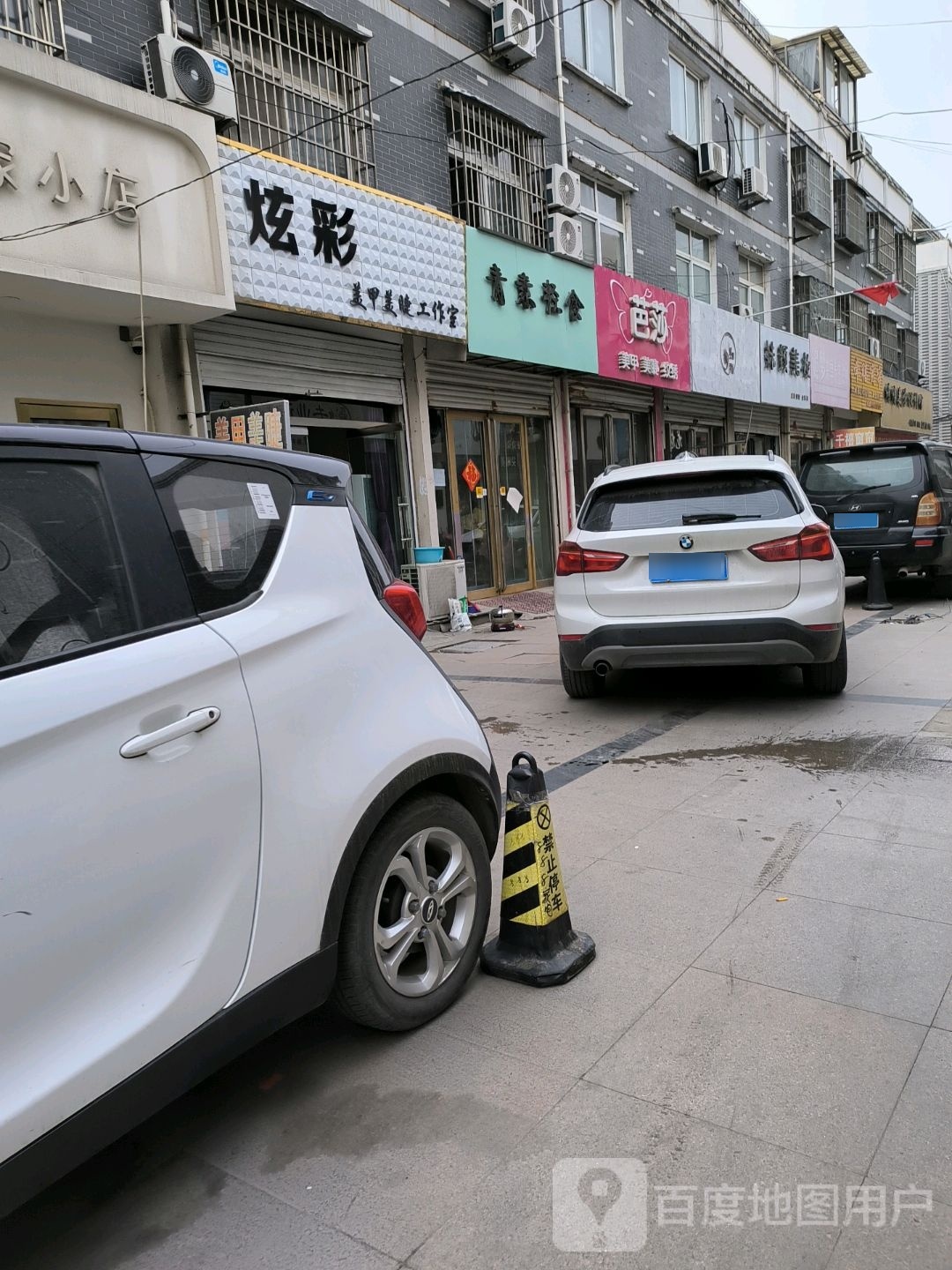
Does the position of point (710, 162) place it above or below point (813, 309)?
above

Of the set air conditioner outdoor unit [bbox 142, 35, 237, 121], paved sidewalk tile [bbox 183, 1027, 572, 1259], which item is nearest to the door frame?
air conditioner outdoor unit [bbox 142, 35, 237, 121]

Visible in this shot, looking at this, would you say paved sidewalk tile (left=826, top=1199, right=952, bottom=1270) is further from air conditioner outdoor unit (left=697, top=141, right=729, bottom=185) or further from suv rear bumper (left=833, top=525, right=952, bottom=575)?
air conditioner outdoor unit (left=697, top=141, right=729, bottom=185)

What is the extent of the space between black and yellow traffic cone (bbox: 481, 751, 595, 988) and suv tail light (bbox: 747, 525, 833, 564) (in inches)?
123

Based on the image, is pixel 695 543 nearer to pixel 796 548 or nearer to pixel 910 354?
pixel 796 548

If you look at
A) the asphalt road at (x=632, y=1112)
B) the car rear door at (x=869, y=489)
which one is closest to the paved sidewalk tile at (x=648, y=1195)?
the asphalt road at (x=632, y=1112)

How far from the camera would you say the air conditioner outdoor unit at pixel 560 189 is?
41.5ft

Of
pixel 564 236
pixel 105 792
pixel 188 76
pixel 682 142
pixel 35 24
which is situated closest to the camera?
pixel 105 792

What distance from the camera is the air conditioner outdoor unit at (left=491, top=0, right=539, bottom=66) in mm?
11766

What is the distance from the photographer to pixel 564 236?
12.7 metres

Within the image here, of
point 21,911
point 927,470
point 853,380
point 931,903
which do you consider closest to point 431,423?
point 927,470

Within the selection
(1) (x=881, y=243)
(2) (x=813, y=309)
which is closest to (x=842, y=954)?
(2) (x=813, y=309)

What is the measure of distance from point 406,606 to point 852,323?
2811 centimetres

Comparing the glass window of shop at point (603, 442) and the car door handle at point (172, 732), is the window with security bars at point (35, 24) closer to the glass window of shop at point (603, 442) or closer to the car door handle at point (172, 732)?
the car door handle at point (172, 732)

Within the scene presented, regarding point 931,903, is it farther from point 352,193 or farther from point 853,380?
point 853,380
